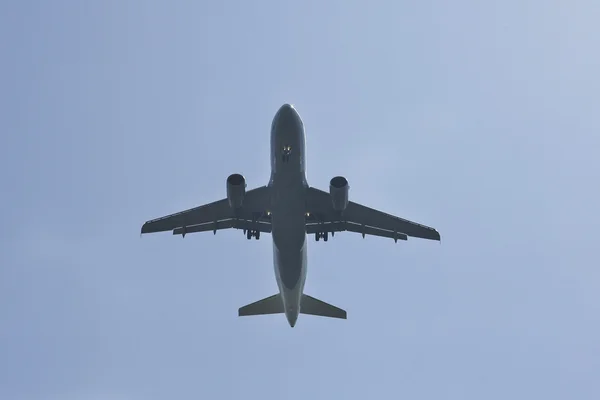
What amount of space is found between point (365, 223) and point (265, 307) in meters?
7.28

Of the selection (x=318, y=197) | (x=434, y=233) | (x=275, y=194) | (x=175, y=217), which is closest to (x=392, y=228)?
(x=434, y=233)

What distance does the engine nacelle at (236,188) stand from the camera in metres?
42.3

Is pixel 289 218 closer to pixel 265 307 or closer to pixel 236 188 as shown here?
pixel 236 188

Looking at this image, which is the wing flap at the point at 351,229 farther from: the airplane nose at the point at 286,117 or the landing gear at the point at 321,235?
the airplane nose at the point at 286,117

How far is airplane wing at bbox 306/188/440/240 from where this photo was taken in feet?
153

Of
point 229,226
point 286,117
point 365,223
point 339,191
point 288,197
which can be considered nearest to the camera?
point 286,117

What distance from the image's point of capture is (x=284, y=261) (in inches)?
1657

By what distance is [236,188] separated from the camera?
139ft

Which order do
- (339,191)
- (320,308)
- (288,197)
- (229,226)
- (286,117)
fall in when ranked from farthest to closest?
Result: 1. (229,226)
2. (320,308)
3. (339,191)
4. (288,197)
5. (286,117)

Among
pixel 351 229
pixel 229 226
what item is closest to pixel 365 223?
pixel 351 229

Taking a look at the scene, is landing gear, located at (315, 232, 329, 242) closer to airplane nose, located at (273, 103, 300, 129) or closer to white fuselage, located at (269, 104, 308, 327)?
white fuselage, located at (269, 104, 308, 327)

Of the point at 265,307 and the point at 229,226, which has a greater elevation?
the point at 229,226

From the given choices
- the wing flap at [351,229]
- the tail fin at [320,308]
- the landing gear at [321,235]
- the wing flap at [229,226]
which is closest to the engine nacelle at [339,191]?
the wing flap at [351,229]

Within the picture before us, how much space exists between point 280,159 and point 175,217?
27.3 feet
